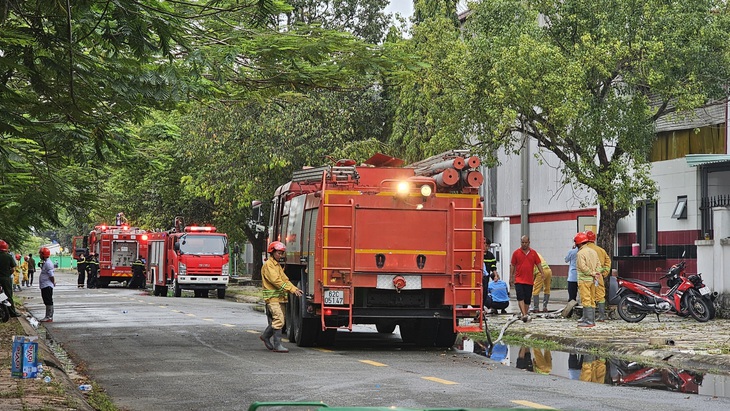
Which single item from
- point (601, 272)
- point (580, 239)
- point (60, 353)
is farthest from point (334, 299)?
point (601, 272)

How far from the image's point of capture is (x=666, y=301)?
77.4 feet

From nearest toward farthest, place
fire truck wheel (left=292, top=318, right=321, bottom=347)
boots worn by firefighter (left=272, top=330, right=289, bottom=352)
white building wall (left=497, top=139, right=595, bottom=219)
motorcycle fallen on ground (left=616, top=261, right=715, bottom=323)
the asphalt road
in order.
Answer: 1. the asphalt road
2. boots worn by firefighter (left=272, top=330, right=289, bottom=352)
3. fire truck wheel (left=292, top=318, right=321, bottom=347)
4. motorcycle fallen on ground (left=616, top=261, right=715, bottom=323)
5. white building wall (left=497, top=139, right=595, bottom=219)

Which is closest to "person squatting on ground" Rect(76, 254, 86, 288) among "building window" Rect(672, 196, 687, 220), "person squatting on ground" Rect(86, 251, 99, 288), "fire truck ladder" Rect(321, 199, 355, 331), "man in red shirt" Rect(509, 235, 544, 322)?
"person squatting on ground" Rect(86, 251, 99, 288)

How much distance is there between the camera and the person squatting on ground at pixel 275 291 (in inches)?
706

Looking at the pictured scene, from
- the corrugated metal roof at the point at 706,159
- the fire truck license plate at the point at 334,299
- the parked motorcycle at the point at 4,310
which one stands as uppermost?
the corrugated metal roof at the point at 706,159

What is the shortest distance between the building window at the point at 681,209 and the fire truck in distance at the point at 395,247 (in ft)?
47.5

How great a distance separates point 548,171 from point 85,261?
81.0 feet

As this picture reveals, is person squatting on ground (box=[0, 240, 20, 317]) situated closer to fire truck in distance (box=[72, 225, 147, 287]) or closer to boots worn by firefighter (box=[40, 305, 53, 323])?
boots worn by firefighter (box=[40, 305, 53, 323])

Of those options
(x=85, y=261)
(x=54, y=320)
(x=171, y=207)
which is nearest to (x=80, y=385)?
(x=54, y=320)

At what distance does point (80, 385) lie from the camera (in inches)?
530

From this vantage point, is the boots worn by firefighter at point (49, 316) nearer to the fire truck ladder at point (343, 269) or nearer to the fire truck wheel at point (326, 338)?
the fire truck wheel at point (326, 338)

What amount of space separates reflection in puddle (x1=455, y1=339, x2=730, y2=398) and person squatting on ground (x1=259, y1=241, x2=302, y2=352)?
126 inches

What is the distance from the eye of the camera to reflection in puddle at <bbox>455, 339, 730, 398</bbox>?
1366cm

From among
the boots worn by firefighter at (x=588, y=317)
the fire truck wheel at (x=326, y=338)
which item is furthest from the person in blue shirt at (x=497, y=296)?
the fire truck wheel at (x=326, y=338)
